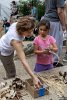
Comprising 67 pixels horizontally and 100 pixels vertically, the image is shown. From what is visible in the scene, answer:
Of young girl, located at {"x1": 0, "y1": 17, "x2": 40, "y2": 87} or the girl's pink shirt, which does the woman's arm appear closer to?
young girl, located at {"x1": 0, "y1": 17, "x2": 40, "y2": 87}

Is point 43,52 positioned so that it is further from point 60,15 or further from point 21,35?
point 60,15

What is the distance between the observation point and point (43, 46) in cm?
406

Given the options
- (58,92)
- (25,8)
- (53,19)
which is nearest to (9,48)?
(58,92)

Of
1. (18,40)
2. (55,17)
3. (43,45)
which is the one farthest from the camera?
(55,17)

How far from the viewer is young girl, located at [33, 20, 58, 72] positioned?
4.00 metres

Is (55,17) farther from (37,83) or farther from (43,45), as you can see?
(37,83)

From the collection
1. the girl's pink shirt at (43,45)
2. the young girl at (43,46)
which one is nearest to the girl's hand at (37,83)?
the young girl at (43,46)

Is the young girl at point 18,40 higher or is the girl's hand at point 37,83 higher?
the young girl at point 18,40

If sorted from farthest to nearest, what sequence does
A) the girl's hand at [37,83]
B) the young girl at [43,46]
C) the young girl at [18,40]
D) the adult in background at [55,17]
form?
the adult in background at [55,17], the young girl at [43,46], the young girl at [18,40], the girl's hand at [37,83]

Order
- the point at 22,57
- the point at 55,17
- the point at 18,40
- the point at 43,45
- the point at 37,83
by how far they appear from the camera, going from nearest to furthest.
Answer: the point at 37,83 < the point at 22,57 < the point at 18,40 < the point at 43,45 < the point at 55,17

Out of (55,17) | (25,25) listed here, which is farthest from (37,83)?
(55,17)

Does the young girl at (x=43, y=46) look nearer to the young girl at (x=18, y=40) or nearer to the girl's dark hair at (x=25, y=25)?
the young girl at (x=18, y=40)

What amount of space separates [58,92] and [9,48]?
98cm

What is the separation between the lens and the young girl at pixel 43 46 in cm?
400
